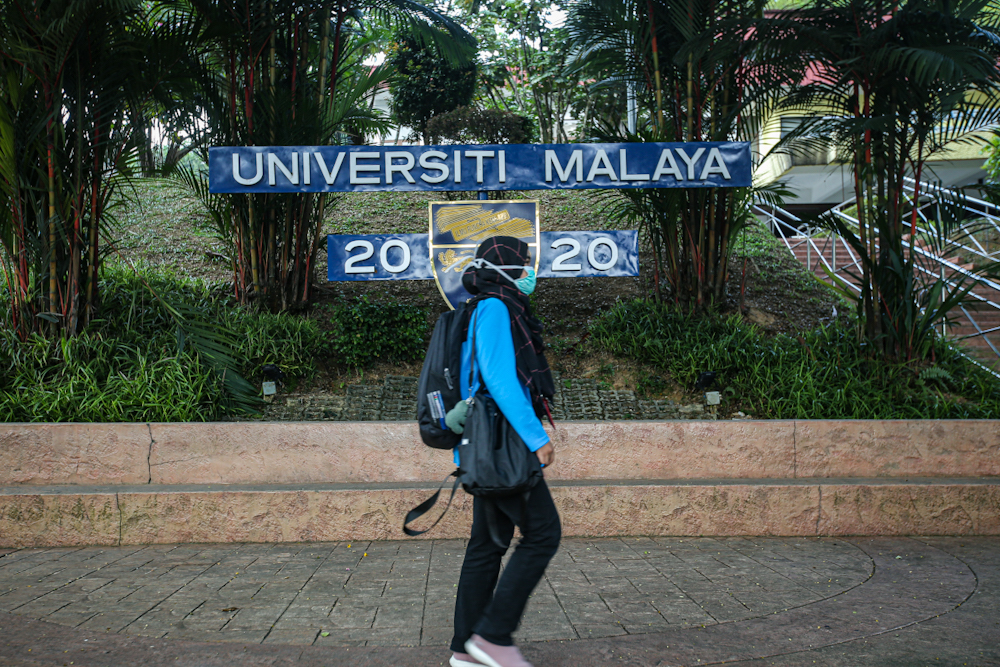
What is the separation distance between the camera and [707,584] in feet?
12.3

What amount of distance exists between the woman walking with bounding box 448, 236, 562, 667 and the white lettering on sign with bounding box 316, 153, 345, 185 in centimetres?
354

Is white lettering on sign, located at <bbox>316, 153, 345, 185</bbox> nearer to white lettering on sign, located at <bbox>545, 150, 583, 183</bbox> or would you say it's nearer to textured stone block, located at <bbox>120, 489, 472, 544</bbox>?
white lettering on sign, located at <bbox>545, 150, 583, 183</bbox>

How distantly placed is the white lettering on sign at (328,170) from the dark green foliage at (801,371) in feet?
Result: 8.78

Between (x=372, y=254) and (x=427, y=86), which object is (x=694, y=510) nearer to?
(x=372, y=254)

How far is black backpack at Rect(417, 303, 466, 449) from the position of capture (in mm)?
2670

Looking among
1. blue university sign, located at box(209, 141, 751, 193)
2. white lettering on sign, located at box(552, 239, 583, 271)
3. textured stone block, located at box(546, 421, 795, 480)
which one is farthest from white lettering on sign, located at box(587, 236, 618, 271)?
textured stone block, located at box(546, 421, 795, 480)

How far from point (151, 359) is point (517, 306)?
4.04 meters

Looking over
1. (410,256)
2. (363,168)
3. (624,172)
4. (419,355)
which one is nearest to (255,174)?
(363,168)

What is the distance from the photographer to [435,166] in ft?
19.7

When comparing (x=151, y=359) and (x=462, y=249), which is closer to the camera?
(x=151, y=359)

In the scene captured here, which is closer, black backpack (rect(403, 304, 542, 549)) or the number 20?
black backpack (rect(403, 304, 542, 549))

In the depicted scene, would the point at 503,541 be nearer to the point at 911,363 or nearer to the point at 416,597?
the point at 416,597

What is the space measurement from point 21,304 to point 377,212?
211 inches

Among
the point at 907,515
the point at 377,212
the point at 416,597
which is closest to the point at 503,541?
the point at 416,597
